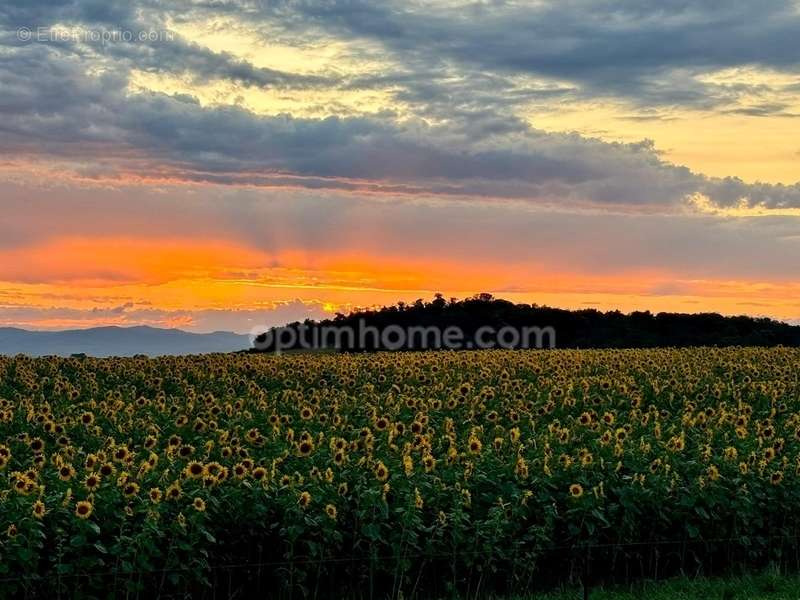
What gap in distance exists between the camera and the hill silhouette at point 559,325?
55062 millimetres

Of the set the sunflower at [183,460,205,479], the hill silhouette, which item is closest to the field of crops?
the sunflower at [183,460,205,479]

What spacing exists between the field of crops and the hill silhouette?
31.3 meters

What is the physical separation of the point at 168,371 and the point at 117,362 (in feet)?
12.3

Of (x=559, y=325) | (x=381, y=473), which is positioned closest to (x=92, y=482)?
(x=381, y=473)

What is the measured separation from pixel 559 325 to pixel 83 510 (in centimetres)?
4744

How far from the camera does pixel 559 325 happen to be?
195ft

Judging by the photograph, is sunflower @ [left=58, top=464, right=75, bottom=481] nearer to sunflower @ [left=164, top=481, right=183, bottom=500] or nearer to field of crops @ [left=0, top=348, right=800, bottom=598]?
field of crops @ [left=0, top=348, right=800, bottom=598]

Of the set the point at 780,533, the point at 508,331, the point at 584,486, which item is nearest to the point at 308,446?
the point at 584,486

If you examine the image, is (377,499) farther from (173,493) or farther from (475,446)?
(475,446)

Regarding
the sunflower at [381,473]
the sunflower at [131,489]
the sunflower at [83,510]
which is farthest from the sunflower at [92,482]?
the sunflower at [381,473]

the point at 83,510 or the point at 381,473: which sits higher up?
the point at 381,473

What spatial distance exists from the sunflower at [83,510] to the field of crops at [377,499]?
2 centimetres

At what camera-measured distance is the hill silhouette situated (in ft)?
181

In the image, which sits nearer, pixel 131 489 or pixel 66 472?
pixel 131 489
